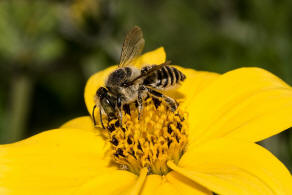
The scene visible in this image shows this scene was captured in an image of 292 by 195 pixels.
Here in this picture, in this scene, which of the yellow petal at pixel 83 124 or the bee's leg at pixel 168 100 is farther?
the yellow petal at pixel 83 124

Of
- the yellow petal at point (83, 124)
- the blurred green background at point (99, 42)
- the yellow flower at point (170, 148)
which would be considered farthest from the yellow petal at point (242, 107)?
the blurred green background at point (99, 42)

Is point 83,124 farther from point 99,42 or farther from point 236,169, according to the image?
point 99,42

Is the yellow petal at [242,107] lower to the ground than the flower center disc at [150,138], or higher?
higher

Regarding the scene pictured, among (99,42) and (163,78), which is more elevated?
(163,78)

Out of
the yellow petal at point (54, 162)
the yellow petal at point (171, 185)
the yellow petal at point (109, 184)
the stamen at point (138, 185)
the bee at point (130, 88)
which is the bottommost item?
the yellow petal at point (54, 162)

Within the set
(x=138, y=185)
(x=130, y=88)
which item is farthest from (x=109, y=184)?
(x=130, y=88)

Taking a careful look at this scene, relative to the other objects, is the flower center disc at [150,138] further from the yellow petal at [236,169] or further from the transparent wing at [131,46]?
the transparent wing at [131,46]

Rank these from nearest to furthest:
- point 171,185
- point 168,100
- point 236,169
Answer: point 236,169 → point 171,185 → point 168,100
